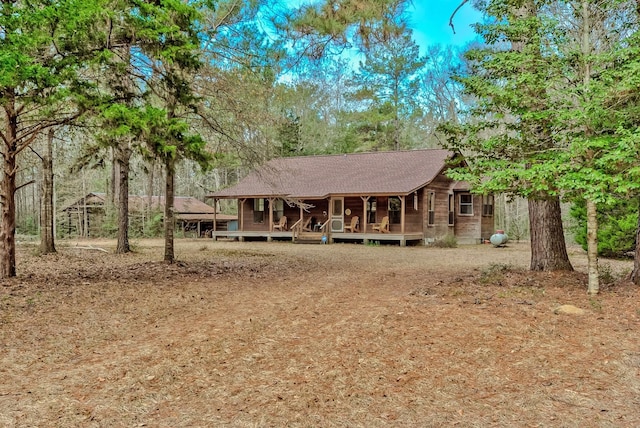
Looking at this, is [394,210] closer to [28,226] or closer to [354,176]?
[354,176]

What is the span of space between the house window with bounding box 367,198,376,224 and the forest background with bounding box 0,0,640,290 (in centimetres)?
895

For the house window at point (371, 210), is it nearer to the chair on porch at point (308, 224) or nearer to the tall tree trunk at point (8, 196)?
the chair on porch at point (308, 224)

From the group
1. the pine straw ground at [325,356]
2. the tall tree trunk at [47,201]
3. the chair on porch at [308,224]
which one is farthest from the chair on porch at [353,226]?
the pine straw ground at [325,356]

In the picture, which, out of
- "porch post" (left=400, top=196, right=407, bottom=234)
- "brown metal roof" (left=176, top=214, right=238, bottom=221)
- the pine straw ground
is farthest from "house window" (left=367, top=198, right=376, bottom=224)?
the pine straw ground

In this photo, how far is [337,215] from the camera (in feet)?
70.4

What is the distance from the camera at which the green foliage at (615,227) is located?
12.1m

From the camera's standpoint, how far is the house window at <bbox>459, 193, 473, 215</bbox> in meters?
22.1

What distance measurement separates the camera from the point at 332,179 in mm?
22516

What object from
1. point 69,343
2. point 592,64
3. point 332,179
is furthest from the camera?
point 332,179

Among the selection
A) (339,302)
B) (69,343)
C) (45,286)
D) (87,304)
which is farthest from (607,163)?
(45,286)

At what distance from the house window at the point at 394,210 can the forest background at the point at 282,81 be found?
27.7 feet

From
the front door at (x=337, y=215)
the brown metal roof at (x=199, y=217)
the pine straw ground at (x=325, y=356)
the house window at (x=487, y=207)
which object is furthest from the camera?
the brown metal roof at (x=199, y=217)

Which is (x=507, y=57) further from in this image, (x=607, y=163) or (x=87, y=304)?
(x=87, y=304)

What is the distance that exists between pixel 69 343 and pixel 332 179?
60.1ft
